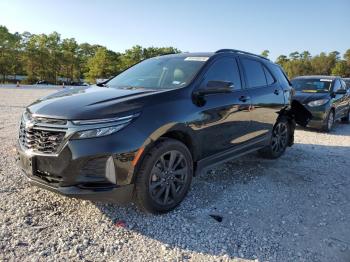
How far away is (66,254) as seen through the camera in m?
2.90

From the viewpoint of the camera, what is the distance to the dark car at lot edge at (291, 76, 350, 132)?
929 centimetres

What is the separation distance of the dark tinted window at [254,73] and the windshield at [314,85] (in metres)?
5.27

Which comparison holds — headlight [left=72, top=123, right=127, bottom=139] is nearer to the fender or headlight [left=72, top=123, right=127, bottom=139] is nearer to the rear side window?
the fender

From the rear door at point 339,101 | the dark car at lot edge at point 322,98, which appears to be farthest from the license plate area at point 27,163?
the rear door at point 339,101

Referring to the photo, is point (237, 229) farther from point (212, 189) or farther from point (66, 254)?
point (66, 254)

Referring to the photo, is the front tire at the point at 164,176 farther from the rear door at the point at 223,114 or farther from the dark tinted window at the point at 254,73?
the dark tinted window at the point at 254,73

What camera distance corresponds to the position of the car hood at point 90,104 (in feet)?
10.3

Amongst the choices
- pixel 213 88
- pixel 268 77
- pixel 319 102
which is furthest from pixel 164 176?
pixel 319 102

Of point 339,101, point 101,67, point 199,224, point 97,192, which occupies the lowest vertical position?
point 199,224

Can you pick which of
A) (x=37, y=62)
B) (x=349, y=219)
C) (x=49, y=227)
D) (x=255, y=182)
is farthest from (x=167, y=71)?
(x=37, y=62)

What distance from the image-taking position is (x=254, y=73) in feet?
17.5

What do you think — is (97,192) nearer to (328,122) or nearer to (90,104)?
(90,104)

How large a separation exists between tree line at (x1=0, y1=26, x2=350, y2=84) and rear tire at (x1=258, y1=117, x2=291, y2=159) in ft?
158

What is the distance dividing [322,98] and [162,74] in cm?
658
